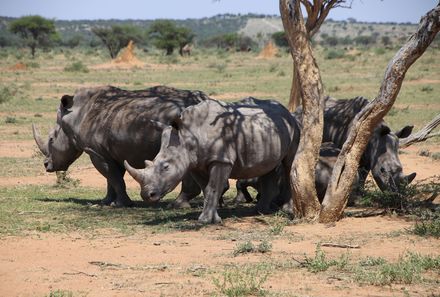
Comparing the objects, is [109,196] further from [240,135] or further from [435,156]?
[435,156]

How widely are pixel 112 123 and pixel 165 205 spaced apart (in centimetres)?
152

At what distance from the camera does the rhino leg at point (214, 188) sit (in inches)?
384

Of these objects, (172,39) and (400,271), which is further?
(172,39)

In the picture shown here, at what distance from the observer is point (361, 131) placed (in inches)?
379

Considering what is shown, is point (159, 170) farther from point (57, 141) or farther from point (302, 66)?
point (57, 141)

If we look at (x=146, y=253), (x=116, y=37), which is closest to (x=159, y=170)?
(x=146, y=253)

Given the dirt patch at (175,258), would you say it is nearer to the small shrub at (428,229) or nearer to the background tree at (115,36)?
the small shrub at (428,229)

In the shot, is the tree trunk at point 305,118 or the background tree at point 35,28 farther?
the background tree at point 35,28

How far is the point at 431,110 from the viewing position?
78.1 ft

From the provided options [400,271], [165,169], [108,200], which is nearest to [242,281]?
[400,271]

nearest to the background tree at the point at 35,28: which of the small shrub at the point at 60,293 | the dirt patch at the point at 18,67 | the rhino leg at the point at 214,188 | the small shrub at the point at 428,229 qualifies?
the dirt patch at the point at 18,67

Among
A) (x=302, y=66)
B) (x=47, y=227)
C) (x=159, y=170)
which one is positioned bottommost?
(x=47, y=227)

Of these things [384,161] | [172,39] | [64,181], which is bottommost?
[172,39]

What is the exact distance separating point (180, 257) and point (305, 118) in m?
3.01
